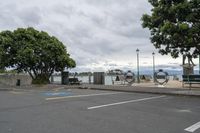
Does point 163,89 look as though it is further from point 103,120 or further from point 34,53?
point 34,53

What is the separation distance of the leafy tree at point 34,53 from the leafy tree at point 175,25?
602 inches

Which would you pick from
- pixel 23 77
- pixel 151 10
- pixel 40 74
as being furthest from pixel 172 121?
pixel 23 77

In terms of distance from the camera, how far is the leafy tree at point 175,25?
65.3 feet

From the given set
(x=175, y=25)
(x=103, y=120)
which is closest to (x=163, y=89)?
(x=175, y=25)

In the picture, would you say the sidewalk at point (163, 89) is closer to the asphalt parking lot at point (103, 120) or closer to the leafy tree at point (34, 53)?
the asphalt parking lot at point (103, 120)

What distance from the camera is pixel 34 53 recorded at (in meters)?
34.6

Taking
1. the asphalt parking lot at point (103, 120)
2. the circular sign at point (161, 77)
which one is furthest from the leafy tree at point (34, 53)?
the asphalt parking lot at point (103, 120)

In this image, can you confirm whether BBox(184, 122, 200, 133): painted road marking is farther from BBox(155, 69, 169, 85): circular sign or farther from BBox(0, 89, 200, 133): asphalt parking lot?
BBox(155, 69, 169, 85): circular sign

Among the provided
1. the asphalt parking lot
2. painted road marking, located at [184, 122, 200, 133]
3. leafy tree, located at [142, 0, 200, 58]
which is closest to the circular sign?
leafy tree, located at [142, 0, 200, 58]

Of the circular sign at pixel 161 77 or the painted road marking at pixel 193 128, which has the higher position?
the circular sign at pixel 161 77

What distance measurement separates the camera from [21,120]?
1101 cm

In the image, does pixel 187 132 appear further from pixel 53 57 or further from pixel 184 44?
pixel 53 57

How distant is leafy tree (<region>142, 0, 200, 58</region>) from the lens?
65.3ft

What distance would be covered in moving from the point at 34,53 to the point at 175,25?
18471 mm
